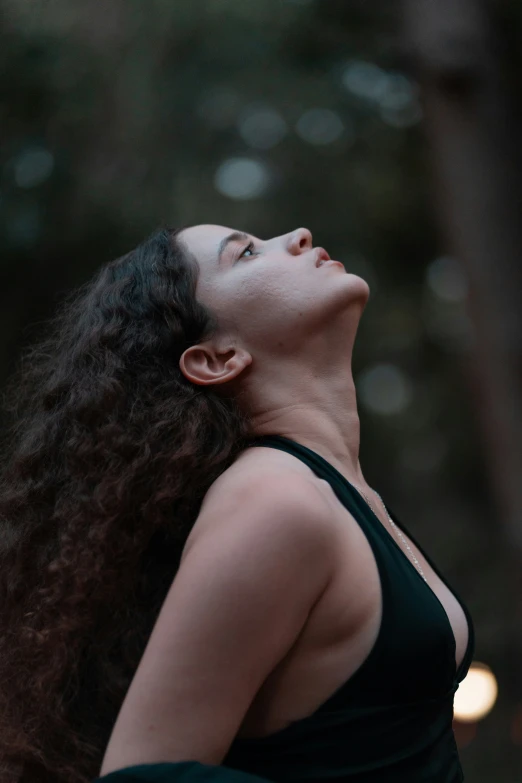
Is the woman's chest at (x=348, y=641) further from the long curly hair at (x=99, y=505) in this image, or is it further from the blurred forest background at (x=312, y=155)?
the blurred forest background at (x=312, y=155)

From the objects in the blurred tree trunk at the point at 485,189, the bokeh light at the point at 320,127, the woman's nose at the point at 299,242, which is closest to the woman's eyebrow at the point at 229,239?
the woman's nose at the point at 299,242

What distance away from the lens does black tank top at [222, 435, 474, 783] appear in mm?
1745

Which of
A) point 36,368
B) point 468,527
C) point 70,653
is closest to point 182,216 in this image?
point 36,368

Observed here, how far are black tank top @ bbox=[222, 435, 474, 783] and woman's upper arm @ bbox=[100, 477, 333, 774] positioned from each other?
0.48ft

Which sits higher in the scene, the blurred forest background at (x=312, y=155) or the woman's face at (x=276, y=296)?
the woman's face at (x=276, y=296)

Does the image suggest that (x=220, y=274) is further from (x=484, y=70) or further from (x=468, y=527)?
(x=468, y=527)

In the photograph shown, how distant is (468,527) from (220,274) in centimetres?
728

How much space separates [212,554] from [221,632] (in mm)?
136

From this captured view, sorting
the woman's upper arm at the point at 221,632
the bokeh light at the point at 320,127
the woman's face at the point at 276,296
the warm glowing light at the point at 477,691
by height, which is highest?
the woman's face at the point at 276,296

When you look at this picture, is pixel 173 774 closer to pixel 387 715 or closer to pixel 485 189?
pixel 387 715

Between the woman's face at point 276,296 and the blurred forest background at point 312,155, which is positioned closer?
the woman's face at point 276,296

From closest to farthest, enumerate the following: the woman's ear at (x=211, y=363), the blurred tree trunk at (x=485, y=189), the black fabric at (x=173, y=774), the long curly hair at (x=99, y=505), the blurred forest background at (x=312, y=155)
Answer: the black fabric at (x=173, y=774), the long curly hair at (x=99, y=505), the woman's ear at (x=211, y=363), the blurred tree trunk at (x=485, y=189), the blurred forest background at (x=312, y=155)

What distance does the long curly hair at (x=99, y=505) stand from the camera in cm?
194

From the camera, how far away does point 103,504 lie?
2.00 meters
